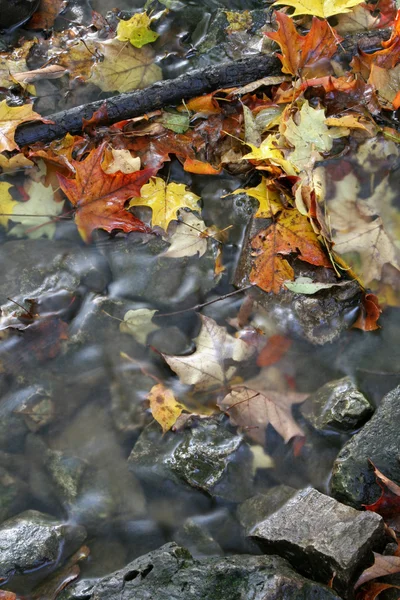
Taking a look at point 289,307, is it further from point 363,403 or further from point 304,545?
point 304,545

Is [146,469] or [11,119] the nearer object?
[146,469]

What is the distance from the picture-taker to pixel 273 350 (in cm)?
271

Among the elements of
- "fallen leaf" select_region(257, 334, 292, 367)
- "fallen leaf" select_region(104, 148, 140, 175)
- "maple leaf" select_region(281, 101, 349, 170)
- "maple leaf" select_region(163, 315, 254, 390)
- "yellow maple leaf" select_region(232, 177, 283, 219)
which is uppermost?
"fallen leaf" select_region(104, 148, 140, 175)

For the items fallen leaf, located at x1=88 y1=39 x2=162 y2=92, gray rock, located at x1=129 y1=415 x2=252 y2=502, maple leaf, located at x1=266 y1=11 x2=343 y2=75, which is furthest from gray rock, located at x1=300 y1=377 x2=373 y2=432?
fallen leaf, located at x1=88 y1=39 x2=162 y2=92

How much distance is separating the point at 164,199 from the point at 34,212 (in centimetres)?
76

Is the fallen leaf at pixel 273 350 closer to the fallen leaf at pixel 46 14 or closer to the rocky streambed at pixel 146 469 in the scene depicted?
the rocky streambed at pixel 146 469

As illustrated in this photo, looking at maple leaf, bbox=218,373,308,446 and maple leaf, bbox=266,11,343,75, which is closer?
maple leaf, bbox=218,373,308,446

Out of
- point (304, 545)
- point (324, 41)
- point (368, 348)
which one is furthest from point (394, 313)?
point (324, 41)

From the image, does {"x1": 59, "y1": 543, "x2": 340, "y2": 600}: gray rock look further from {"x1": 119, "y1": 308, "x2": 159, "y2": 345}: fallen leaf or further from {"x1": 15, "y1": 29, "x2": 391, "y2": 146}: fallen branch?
{"x1": 15, "y1": 29, "x2": 391, "y2": 146}: fallen branch

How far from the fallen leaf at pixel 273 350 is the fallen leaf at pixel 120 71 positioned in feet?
6.41

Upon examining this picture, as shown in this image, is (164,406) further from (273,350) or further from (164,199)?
(164,199)

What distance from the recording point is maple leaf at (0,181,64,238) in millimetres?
3020

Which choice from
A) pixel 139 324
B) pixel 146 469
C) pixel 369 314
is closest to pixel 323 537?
pixel 146 469

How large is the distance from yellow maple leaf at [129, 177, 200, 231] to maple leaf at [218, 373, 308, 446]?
1.02 metres
